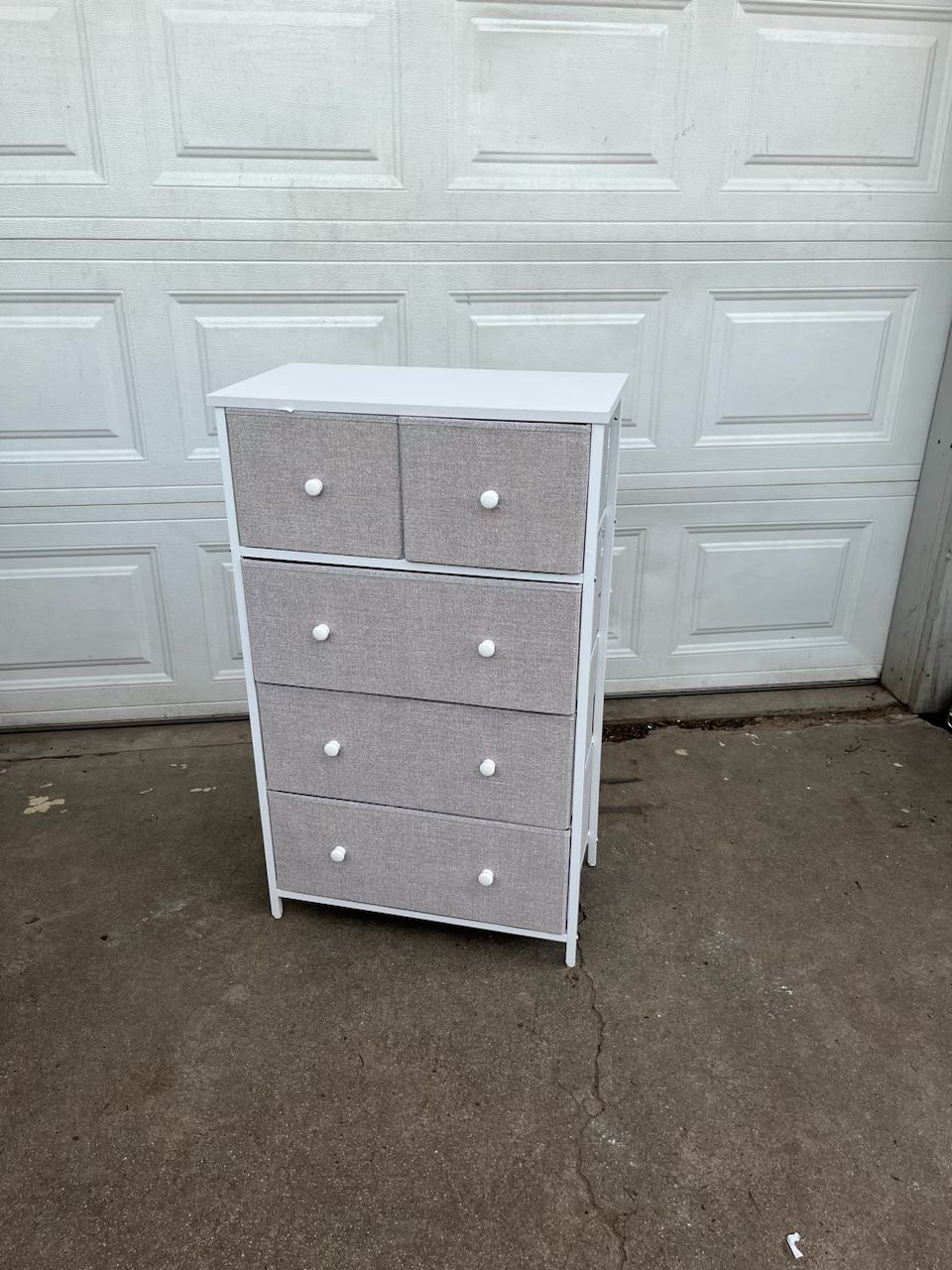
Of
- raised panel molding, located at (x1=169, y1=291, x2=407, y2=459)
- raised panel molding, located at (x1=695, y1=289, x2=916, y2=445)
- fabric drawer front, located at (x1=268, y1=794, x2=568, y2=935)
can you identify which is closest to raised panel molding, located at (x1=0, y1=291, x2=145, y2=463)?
raised panel molding, located at (x1=169, y1=291, x2=407, y2=459)

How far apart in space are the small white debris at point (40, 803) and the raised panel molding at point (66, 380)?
874 millimetres

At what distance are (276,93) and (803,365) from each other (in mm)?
1511

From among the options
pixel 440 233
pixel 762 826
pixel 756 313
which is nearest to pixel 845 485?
pixel 756 313

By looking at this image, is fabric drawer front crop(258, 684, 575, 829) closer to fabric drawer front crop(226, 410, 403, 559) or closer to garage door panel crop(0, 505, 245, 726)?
fabric drawer front crop(226, 410, 403, 559)

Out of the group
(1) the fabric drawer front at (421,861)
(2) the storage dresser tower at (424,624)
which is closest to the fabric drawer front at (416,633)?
(2) the storage dresser tower at (424,624)

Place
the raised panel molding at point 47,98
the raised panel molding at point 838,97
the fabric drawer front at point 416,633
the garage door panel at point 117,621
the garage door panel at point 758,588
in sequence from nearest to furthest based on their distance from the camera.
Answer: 1. the fabric drawer front at point 416,633
2. the raised panel molding at point 47,98
3. the raised panel molding at point 838,97
4. the garage door panel at point 117,621
5. the garage door panel at point 758,588

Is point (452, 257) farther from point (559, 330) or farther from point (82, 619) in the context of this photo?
point (82, 619)

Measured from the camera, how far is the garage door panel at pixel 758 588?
2.59 metres

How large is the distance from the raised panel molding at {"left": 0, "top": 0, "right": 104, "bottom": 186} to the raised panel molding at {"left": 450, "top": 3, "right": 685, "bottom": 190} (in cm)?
86

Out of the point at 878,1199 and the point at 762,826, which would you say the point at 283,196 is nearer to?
the point at 762,826

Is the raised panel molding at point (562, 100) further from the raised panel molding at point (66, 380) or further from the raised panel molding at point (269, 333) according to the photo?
the raised panel molding at point (66, 380)

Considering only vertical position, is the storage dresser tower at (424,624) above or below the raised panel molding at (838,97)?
below

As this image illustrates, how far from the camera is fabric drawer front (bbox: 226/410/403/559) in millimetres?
1502

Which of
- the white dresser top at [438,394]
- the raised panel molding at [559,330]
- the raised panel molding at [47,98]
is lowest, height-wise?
the white dresser top at [438,394]
